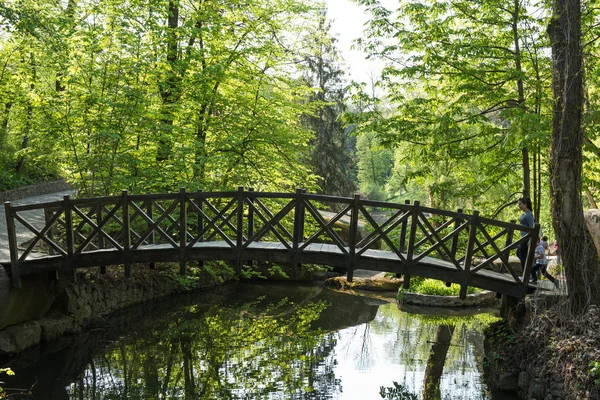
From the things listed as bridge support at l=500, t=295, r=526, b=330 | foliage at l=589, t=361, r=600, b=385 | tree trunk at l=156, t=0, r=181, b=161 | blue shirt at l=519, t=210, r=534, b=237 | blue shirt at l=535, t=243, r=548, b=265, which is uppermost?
tree trunk at l=156, t=0, r=181, b=161

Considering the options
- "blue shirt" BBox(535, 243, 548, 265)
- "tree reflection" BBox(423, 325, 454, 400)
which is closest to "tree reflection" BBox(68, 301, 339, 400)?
"tree reflection" BBox(423, 325, 454, 400)

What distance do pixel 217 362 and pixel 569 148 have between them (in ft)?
24.1

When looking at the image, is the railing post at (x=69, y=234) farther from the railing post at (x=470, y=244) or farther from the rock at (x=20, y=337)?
the railing post at (x=470, y=244)

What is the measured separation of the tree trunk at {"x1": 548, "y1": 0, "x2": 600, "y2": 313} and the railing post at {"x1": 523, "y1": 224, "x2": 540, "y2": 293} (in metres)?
0.35

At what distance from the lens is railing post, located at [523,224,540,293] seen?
10328mm

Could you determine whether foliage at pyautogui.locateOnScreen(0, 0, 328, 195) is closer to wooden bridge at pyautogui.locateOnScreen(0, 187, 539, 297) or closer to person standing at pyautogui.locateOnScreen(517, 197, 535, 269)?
wooden bridge at pyautogui.locateOnScreen(0, 187, 539, 297)

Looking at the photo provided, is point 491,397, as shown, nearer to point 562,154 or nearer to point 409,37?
point 562,154

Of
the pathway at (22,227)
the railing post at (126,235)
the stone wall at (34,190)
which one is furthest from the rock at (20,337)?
the stone wall at (34,190)

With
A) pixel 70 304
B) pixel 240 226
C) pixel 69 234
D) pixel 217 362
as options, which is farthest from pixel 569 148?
pixel 70 304

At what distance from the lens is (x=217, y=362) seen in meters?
11.7

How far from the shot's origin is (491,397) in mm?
9875

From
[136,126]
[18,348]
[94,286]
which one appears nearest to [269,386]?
[18,348]

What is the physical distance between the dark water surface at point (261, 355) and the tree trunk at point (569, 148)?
2.80 meters

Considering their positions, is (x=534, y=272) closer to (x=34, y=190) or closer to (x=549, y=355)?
(x=549, y=355)
